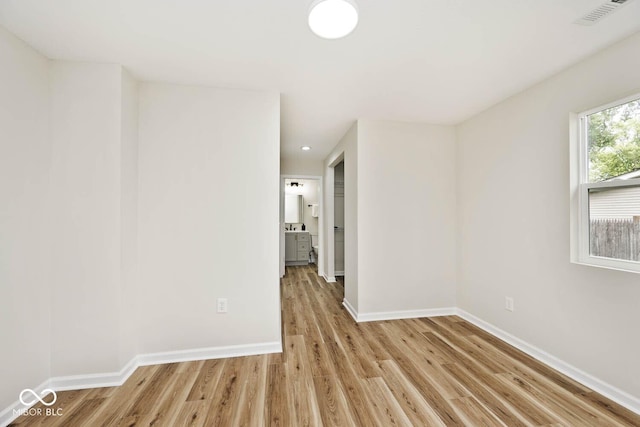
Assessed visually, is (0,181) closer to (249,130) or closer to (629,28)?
(249,130)

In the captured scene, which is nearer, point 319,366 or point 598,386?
point 598,386

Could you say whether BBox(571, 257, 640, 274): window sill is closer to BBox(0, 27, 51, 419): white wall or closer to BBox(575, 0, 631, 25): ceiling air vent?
BBox(575, 0, 631, 25): ceiling air vent

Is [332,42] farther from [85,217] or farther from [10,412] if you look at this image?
[10,412]

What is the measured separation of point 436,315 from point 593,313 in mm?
1534

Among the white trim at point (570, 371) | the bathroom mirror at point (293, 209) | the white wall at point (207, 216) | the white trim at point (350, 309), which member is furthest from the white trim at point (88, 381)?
the bathroom mirror at point (293, 209)

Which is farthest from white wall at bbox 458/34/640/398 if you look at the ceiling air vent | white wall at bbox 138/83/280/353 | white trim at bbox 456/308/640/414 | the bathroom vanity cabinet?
the bathroom vanity cabinet

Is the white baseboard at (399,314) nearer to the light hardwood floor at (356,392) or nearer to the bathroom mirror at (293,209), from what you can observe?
the light hardwood floor at (356,392)

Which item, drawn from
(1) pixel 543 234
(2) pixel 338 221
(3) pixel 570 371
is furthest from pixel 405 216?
(2) pixel 338 221

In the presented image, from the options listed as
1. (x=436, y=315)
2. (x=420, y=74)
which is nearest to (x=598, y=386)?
(x=436, y=315)

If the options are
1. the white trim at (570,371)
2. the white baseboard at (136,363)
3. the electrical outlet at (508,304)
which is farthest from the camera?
the electrical outlet at (508,304)

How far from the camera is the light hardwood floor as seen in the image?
158cm

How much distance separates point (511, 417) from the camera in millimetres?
1581

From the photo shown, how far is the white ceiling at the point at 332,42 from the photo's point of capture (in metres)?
1.44

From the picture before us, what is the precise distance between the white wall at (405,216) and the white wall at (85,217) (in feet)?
Result: 7.54
